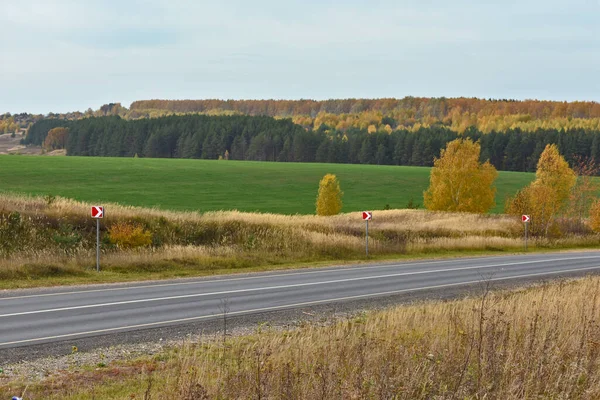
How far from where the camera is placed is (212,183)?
4075 inches

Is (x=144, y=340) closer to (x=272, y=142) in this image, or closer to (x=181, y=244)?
(x=181, y=244)

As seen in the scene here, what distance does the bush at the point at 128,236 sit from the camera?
29391 millimetres

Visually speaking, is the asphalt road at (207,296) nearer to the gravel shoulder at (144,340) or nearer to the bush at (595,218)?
the gravel shoulder at (144,340)

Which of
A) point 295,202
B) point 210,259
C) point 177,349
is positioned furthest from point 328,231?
point 295,202

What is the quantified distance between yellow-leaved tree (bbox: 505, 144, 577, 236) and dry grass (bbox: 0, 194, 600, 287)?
12220 millimetres

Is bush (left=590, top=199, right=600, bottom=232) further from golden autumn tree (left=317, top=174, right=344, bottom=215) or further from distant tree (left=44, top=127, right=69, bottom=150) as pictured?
distant tree (left=44, top=127, right=69, bottom=150)

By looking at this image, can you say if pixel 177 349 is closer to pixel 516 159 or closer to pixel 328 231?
pixel 328 231

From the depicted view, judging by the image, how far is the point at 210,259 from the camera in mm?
28438

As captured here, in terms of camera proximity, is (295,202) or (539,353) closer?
(539,353)

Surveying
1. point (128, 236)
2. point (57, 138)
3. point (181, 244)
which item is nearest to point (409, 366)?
point (128, 236)

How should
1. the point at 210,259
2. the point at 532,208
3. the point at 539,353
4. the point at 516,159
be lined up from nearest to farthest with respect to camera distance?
1. the point at 539,353
2. the point at 210,259
3. the point at 532,208
4. the point at 516,159

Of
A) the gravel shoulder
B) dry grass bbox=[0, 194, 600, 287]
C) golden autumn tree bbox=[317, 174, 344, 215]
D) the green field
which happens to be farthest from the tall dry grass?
golden autumn tree bbox=[317, 174, 344, 215]

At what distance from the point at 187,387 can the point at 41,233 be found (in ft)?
74.9

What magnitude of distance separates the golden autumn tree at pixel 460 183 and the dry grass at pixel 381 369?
7260cm
